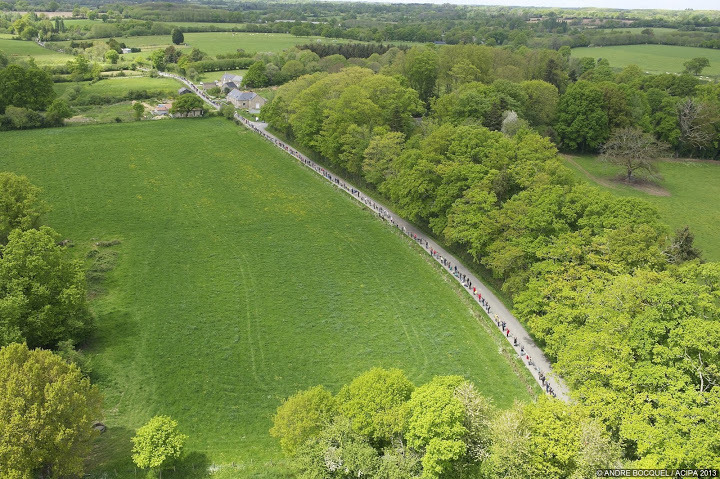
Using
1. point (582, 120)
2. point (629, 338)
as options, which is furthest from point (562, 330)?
point (582, 120)

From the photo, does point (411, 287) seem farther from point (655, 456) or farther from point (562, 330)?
point (655, 456)

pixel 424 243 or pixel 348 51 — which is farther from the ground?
pixel 348 51

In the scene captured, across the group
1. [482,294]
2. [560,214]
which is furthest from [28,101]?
[560,214]

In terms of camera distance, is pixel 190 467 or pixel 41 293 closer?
pixel 190 467

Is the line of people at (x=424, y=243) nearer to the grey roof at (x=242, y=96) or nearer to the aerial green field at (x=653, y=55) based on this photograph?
the grey roof at (x=242, y=96)

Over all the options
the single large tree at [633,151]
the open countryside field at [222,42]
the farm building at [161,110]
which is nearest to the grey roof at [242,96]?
the farm building at [161,110]

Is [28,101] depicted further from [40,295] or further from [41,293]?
[41,293]

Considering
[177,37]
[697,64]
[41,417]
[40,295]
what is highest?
[177,37]

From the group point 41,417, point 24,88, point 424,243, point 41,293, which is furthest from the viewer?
point 24,88
